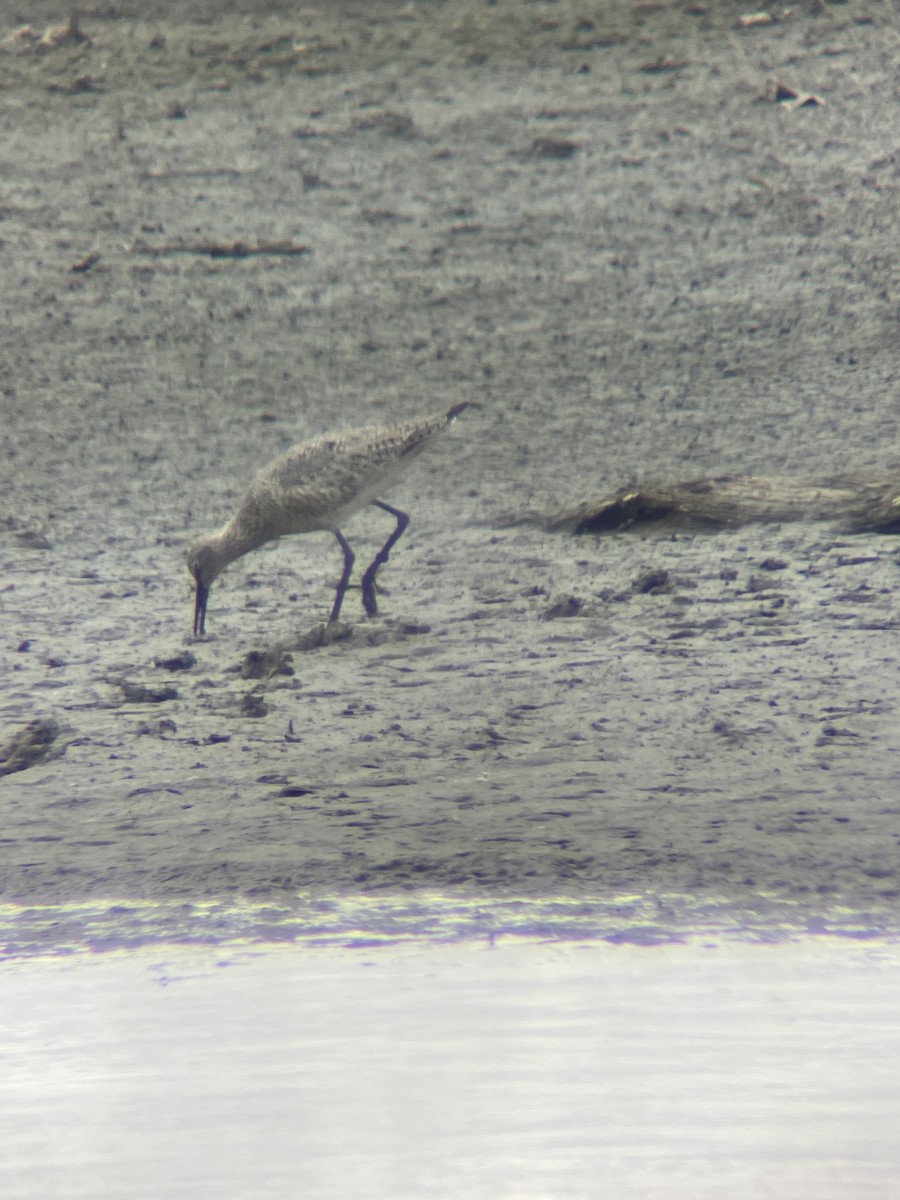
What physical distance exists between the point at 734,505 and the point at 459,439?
1.30 metres

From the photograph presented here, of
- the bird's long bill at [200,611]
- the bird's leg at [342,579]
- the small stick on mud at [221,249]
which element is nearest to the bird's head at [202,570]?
the bird's long bill at [200,611]

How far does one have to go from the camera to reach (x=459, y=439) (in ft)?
17.2

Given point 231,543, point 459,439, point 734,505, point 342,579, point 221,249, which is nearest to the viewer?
point 342,579

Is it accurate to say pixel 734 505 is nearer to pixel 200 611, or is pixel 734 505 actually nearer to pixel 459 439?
pixel 459 439

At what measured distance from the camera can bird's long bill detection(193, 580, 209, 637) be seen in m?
3.73

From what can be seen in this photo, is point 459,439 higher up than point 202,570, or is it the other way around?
point 202,570

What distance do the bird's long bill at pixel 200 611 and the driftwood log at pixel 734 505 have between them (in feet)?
3.78

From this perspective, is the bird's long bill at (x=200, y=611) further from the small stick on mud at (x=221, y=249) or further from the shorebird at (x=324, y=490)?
the small stick on mud at (x=221, y=249)

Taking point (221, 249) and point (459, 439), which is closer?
point (459, 439)

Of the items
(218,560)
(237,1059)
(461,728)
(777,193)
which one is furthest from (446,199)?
(237,1059)

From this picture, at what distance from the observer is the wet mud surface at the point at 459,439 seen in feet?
8.13

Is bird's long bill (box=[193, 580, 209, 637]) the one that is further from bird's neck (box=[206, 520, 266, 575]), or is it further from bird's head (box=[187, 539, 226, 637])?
bird's neck (box=[206, 520, 266, 575])

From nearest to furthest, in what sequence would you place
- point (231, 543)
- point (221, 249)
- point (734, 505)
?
point (231, 543) < point (734, 505) < point (221, 249)

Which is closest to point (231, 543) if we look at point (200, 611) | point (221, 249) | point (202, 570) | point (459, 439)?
point (202, 570)
